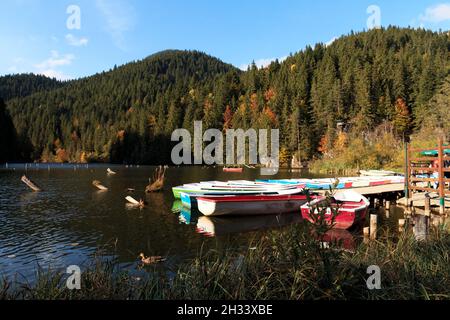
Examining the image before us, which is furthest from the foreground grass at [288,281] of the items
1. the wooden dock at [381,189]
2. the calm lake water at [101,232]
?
the wooden dock at [381,189]

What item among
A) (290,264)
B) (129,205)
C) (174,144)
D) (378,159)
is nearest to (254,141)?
(174,144)

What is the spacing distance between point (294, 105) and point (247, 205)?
3535 inches

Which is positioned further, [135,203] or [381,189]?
[381,189]

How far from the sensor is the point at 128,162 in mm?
147125

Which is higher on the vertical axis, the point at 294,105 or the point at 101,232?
the point at 294,105

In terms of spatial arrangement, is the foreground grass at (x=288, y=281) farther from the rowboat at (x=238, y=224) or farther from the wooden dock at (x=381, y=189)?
the wooden dock at (x=381, y=189)

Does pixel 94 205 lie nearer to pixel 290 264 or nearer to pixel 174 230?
pixel 174 230

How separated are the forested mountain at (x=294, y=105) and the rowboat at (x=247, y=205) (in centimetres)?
7296

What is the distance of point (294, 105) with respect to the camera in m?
111

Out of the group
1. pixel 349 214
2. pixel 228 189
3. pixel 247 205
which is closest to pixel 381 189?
pixel 349 214

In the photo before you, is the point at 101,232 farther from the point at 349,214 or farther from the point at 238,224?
the point at 349,214

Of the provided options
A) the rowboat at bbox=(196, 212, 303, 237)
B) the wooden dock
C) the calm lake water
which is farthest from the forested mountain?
the calm lake water

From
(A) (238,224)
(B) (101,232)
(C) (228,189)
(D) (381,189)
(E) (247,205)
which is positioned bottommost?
(A) (238,224)

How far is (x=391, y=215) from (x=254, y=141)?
8589cm
